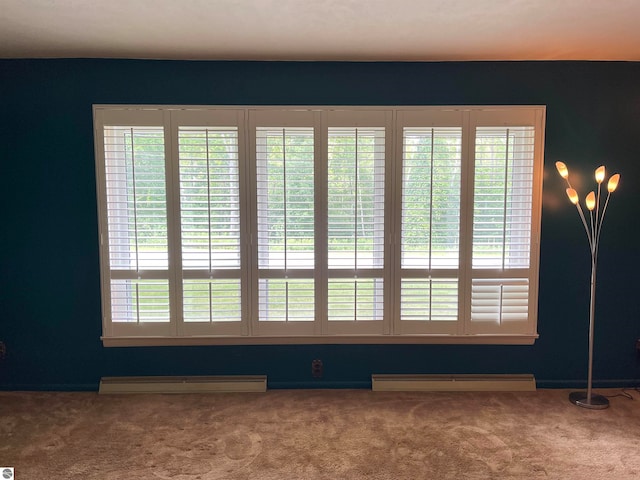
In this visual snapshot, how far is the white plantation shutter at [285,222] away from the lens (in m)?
3.17

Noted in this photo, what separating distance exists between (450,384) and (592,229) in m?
1.51

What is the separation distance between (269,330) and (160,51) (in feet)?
6.66

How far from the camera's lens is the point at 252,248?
322cm

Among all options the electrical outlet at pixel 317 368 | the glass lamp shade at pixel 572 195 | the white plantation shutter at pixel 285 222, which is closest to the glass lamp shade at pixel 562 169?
the glass lamp shade at pixel 572 195

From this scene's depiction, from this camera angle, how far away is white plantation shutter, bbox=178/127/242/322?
315 cm

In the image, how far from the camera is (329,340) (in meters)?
3.31

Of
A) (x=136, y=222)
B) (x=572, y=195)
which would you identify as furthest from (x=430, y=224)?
(x=136, y=222)

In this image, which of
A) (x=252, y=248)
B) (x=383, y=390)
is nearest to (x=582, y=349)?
(x=383, y=390)

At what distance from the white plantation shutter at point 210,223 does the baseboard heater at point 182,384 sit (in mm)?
452

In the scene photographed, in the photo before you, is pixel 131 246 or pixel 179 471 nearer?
pixel 179 471

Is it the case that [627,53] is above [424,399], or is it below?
above

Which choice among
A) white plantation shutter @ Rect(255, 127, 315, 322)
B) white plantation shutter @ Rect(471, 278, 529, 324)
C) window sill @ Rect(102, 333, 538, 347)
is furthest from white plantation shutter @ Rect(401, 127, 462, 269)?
white plantation shutter @ Rect(255, 127, 315, 322)

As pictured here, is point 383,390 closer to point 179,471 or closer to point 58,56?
point 179,471

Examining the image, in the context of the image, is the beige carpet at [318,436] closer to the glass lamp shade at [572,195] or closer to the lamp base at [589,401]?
the lamp base at [589,401]
